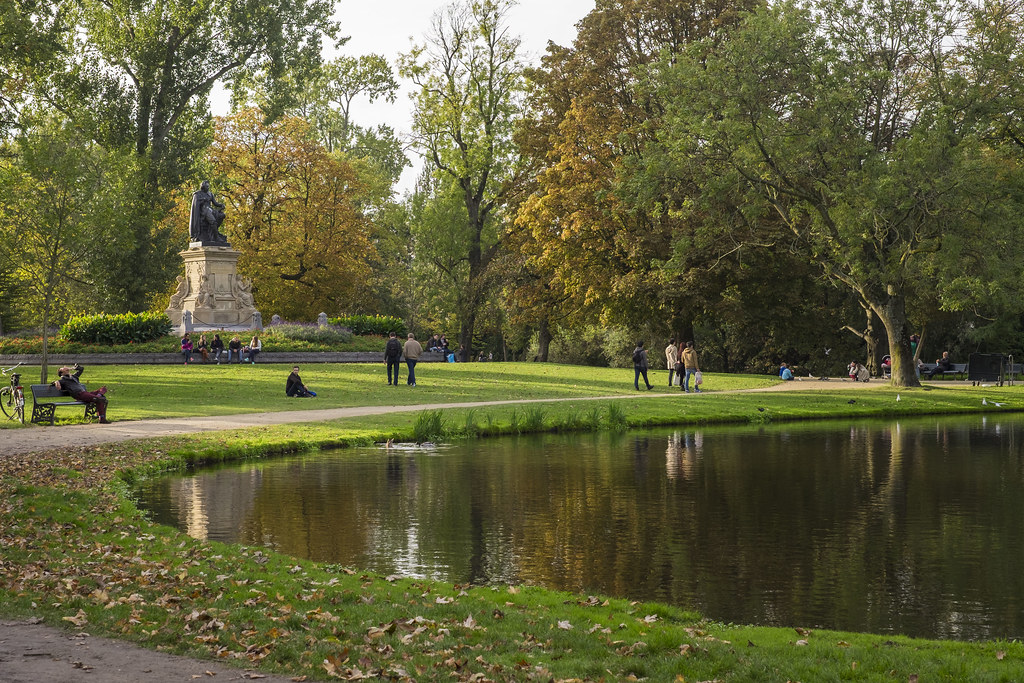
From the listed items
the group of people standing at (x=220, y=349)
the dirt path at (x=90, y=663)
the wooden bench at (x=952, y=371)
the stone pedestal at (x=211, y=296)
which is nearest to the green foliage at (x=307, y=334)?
the stone pedestal at (x=211, y=296)

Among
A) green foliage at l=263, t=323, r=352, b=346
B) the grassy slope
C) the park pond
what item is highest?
green foliage at l=263, t=323, r=352, b=346

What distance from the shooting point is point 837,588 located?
9297mm

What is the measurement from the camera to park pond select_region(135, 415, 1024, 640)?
909 centimetres

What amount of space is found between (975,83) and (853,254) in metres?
6.05

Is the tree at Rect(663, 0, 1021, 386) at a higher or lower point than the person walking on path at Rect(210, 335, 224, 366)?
higher

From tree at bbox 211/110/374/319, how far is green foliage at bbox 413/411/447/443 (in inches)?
1415

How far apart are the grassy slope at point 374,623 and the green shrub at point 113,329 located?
1248 inches

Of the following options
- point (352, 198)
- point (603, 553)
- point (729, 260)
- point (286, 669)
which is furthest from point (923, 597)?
point (352, 198)

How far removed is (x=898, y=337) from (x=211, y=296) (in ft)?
89.3

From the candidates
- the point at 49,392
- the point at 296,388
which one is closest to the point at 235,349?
the point at 296,388

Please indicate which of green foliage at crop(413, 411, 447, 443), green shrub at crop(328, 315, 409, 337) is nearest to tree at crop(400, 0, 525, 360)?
green shrub at crop(328, 315, 409, 337)

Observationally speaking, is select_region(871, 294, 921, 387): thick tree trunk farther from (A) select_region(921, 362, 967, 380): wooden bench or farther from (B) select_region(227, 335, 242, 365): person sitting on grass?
(B) select_region(227, 335, 242, 365): person sitting on grass

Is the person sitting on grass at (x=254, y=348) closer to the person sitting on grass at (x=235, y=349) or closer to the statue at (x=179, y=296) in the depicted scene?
the person sitting on grass at (x=235, y=349)

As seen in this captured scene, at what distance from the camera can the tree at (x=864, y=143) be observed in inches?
1214
